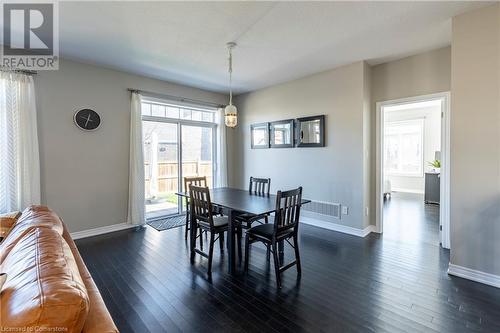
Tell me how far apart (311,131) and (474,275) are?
9.51 ft

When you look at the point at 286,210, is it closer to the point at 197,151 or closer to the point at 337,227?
the point at 337,227

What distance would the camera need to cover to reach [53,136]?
11.8 ft

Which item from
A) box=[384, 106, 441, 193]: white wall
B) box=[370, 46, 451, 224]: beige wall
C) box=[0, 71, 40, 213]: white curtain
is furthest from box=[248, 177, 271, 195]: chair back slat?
box=[384, 106, 441, 193]: white wall

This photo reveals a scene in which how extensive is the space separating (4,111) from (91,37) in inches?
60.9

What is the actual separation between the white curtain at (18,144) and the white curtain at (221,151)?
10.7ft

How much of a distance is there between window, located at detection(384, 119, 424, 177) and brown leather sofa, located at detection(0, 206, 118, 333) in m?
8.19

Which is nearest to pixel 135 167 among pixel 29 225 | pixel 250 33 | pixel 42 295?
pixel 29 225

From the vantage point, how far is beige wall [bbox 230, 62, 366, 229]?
3.87 metres

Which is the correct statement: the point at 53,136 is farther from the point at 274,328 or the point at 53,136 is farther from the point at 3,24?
the point at 274,328

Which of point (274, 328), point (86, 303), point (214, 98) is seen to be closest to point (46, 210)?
point (86, 303)

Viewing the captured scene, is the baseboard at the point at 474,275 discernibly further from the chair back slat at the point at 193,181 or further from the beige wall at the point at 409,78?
the chair back slat at the point at 193,181

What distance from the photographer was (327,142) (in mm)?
4242

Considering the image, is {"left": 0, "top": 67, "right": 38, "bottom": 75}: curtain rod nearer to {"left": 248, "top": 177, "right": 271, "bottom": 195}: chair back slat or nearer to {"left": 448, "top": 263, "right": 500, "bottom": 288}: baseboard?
{"left": 248, "top": 177, "right": 271, "bottom": 195}: chair back slat

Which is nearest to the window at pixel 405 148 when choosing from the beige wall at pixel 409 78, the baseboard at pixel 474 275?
the beige wall at pixel 409 78
